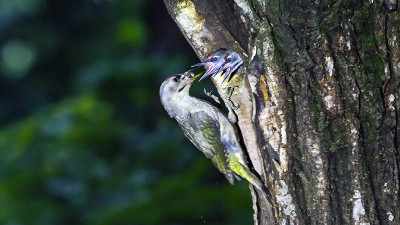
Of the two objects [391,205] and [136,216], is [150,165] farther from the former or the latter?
[391,205]

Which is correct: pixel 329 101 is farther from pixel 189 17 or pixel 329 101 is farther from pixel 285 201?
pixel 189 17

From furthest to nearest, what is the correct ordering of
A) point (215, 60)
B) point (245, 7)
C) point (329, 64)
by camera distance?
point (215, 60) < point (245, 7) < point (329, 64)

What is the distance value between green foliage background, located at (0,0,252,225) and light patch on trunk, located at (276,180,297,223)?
115 inches

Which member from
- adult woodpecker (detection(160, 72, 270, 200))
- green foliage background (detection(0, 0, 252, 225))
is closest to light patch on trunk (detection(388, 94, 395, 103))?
adult woodpecker (detection(160, 72, 270, 200))

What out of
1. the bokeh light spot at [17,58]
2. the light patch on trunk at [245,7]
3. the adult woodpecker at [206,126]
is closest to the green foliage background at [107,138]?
the bokeh light spot at [17,58]

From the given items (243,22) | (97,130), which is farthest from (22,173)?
(243,22)

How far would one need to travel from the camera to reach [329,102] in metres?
2.83

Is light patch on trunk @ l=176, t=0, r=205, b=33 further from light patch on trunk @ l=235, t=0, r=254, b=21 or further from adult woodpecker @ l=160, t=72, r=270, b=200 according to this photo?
adult woodpecker @ l=160, t=72, r=270, b=200

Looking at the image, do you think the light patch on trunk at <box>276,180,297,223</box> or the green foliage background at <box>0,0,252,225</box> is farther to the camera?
the green foliage background at <box>0,0,252,225</box>

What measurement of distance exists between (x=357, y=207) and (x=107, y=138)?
379cm

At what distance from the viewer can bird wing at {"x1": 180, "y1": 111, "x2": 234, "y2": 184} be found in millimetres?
4241

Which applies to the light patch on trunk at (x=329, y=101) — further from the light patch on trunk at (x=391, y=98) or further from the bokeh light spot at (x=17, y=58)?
the bokeh light spot at (x=17, y=58)

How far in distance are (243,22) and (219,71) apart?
542 millimetres

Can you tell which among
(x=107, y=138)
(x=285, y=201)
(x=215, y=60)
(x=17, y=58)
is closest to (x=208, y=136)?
(x=215, y=60)
